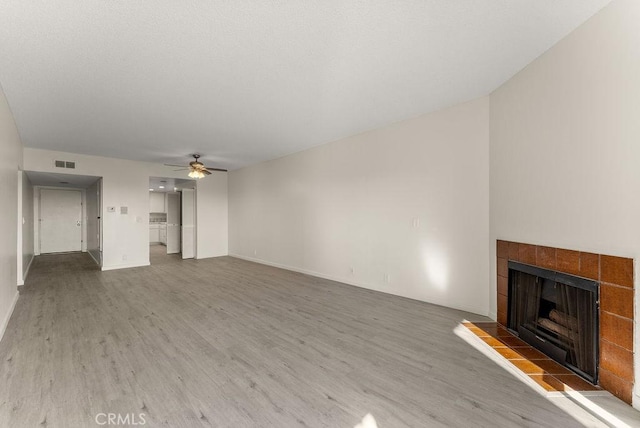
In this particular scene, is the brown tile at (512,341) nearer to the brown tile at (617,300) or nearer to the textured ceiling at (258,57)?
the brown tile at (617,300)

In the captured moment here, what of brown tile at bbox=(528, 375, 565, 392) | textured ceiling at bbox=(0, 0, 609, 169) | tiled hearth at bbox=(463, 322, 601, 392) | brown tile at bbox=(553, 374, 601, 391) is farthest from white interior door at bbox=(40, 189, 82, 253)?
brown tile at bbox=(553, 374, 601, 391)

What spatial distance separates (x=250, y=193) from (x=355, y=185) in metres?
3.78

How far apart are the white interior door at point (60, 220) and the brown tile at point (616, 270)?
13002 mm

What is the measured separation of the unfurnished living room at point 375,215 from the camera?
6.13 ft

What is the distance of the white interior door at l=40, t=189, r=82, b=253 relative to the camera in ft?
29.0

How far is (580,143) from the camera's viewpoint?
2.22 metres

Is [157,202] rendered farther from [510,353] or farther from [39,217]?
[510,353]

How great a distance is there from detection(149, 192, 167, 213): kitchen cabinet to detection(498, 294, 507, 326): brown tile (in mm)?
12911

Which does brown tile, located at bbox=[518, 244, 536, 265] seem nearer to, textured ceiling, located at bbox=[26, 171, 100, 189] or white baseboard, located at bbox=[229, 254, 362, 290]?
white baseboard, located at bbox=[229, 254, 362, 290]

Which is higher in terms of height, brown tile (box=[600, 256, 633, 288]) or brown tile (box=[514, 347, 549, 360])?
brown tile (box=[600, 256, 633, 288])

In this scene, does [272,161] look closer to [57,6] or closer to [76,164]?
[76,164]

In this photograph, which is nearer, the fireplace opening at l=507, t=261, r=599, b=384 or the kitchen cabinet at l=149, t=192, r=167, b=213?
the fireplace opening at l=507, t=261, r=599, b=384

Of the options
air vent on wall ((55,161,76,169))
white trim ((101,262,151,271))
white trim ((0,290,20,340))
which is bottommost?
white trim ((101,262,151,271))

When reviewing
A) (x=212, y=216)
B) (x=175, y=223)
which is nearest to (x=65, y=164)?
(x=212, y=216)
